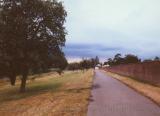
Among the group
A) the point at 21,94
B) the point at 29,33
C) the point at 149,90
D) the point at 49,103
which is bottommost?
the point at 21,94

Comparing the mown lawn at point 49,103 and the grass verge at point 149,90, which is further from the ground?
the grass verge at point 149,90

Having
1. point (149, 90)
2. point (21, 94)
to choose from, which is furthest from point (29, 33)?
point (149, 90)

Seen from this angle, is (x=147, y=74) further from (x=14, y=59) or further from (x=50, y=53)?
→ (x=14, y=59)

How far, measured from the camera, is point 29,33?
38.1 meters

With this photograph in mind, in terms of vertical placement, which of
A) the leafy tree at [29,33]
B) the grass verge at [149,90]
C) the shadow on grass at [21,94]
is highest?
the leafy tree at [29,33]

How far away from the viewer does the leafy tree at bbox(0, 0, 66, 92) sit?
36875 millimetres

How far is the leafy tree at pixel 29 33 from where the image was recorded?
36875mm

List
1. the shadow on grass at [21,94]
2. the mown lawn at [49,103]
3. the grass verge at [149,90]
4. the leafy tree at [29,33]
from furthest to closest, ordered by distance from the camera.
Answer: the leafy tree at [29,33] → the shadow on grass at [21,94] → the grass verge at [149,90] → the mown lawn at [49,103]

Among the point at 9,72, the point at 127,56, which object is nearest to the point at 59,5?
the point at 9,72

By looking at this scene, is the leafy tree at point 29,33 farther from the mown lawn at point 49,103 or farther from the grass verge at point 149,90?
the grass verge at point 149,90

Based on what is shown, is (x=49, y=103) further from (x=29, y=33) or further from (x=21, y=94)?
(x=29, y=33)

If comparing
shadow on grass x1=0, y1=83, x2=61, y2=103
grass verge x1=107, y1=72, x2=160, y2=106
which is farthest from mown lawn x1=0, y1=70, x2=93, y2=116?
grass verge x1=107, y1=72, x2=160, y2=106

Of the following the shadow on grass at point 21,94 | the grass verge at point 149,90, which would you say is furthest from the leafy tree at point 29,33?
the grass verge at point 149,90

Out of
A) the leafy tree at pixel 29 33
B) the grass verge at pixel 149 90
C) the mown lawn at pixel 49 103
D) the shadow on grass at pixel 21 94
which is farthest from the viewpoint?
the leafy tree at pixel 29 33
